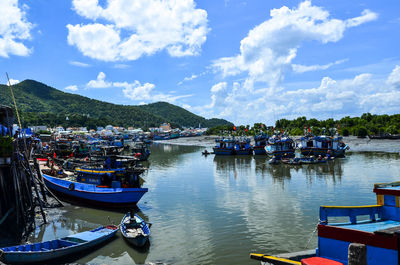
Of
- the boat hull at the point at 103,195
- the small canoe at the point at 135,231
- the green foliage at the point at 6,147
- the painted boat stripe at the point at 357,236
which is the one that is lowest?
the small canoe at the point at 135,231

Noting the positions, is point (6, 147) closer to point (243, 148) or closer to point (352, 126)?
point (243, 148)

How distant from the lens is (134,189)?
24.9 m

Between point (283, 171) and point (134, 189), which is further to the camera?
point (283, 171)

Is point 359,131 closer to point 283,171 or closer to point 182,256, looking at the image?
point 283,171

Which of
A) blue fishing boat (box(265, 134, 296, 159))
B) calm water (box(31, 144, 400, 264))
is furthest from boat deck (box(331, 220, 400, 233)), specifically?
blue fishing boat (box(265, 134, 296, 159))

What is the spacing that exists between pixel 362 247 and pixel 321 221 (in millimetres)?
2607

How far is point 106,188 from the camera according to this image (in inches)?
1001

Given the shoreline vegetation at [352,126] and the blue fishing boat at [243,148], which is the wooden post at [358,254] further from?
the shoreline vegetation at [352,126]

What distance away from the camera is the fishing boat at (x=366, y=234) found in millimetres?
8773

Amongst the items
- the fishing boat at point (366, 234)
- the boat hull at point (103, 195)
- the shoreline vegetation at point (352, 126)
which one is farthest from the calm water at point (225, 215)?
the shoreline vegetation at point (352, 126)

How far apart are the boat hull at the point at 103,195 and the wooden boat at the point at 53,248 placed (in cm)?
628

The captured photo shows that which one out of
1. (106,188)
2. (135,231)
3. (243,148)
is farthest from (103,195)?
(243,148)

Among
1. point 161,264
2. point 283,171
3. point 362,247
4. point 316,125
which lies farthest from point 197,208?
point 316,125

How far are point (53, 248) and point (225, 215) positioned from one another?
1297cm
